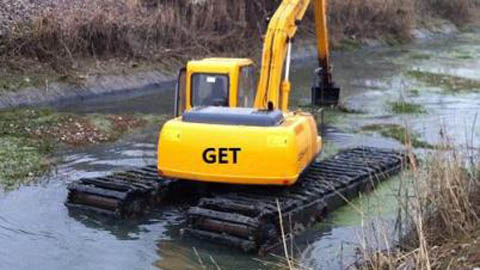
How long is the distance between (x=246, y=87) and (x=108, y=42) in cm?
981

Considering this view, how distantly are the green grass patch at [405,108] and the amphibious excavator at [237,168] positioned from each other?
6.20 m

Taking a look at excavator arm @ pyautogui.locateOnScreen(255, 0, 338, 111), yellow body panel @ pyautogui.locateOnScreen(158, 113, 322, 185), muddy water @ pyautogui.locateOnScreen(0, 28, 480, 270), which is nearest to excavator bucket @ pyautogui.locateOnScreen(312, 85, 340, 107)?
muddy water @ pyautogui.locateOnScreen(0, 28, 480, 270)

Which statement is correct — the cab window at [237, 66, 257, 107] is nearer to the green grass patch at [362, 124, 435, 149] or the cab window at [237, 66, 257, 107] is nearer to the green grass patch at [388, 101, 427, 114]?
the green grass patch at [362, 124, 435, 149]

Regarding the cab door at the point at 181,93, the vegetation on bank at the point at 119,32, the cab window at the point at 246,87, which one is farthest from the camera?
the vegetation on bank at the point at 119,32

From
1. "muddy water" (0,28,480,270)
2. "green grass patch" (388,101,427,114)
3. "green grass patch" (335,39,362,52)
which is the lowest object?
"muddy water" (0,28,480,270)

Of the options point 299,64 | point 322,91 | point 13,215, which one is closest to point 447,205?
point 13,215

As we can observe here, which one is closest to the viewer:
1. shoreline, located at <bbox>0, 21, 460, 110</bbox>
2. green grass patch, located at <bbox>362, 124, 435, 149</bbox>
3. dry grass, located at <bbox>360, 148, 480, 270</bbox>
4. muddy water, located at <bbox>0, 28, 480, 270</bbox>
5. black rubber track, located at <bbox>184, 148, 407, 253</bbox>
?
dry grass, located at <bbox>360, 148, 480, 270</bbox>

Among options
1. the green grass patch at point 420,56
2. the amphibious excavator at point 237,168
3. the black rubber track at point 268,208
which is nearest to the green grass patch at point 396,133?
the amphibious excavator at point 237,168

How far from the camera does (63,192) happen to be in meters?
9.60

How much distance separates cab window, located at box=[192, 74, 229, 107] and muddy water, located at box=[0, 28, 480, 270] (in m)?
1.35

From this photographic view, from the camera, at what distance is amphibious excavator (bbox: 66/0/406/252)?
795 centimetres

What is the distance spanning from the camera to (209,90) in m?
9.51

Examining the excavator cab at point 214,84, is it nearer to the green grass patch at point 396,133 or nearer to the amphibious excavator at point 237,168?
the amphibious excavator at point 237,168

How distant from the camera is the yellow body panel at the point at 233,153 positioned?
26.3 ft
